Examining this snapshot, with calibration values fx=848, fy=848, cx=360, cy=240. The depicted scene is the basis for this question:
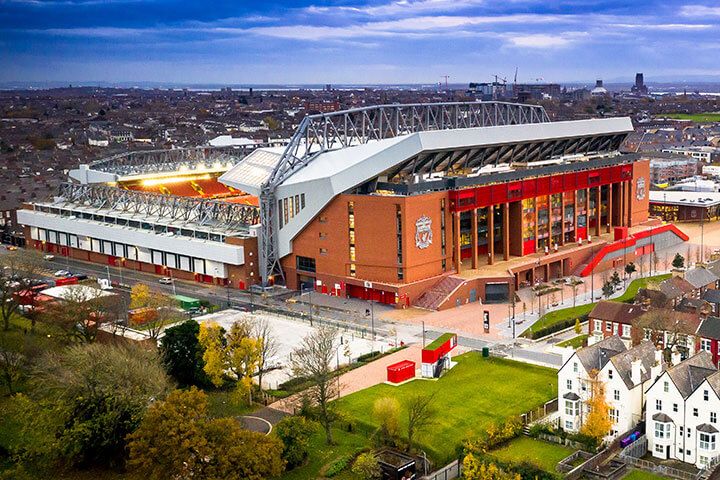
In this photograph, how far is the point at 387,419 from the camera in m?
39.7

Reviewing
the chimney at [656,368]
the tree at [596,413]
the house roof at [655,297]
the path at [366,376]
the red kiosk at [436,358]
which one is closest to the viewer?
the tree at [596,413]

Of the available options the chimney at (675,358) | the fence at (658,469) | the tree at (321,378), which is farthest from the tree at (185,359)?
the chimney at (675,358)

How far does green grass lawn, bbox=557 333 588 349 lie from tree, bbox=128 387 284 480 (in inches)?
1064

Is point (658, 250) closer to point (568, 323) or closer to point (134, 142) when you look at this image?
point (568, 323)

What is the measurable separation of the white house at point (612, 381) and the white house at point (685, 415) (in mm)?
1334

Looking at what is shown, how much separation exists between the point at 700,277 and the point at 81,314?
145 ft

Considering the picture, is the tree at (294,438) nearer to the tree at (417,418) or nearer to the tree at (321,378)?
the tree at (321,378)

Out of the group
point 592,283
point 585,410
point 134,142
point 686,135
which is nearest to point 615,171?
point 592,283

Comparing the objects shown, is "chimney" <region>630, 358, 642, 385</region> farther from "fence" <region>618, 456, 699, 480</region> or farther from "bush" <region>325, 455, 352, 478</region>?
"bush" <region>325, 455, 352, 478</region>

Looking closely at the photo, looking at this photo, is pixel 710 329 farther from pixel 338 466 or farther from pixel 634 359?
pixel 338 466

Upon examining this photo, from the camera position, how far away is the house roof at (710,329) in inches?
1900

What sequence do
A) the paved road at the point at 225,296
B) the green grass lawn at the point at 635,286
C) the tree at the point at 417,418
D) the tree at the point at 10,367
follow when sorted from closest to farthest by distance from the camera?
the tree at the point at 417,418, the tree at the point at 10,367, the paved road at the point at 225,296, the green grass lawn at the point at 635,286

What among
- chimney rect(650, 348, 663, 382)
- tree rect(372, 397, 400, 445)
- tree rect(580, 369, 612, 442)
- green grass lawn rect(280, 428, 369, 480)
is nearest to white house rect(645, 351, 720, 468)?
tree rect(580, 369, 612, 442)

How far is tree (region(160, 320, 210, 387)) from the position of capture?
48.3m
